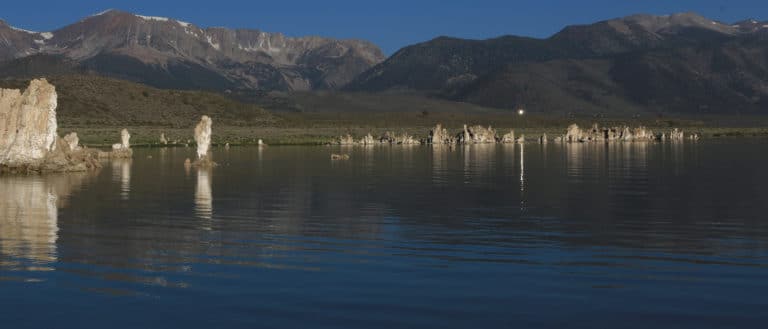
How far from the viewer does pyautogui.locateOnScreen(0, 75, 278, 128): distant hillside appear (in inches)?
5787

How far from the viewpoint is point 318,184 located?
3862cm

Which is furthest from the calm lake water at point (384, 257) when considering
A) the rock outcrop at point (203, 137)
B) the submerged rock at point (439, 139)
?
the submerged rock at point (439, 139)

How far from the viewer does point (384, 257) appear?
59.4 feet

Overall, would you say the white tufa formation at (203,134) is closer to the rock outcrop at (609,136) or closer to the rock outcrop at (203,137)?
the rock outcrop at (203,137)

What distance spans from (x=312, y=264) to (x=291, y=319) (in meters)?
4.27

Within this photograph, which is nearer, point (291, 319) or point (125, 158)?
point (291, 319)

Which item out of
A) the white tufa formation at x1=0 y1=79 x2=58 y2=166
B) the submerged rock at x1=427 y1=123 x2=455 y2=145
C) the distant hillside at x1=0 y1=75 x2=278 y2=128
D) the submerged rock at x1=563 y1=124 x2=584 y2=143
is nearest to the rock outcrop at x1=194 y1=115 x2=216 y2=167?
the white tufa formation at x1=0 y1=79 x2=58 y2=166

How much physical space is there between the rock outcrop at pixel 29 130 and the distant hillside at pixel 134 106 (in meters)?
93.8

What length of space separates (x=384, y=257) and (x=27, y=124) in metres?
29.7

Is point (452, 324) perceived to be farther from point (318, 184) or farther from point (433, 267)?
point (318, 184)

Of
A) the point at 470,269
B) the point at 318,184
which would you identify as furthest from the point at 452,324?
the point at 318,184

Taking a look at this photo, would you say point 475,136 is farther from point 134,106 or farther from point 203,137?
point 134,106

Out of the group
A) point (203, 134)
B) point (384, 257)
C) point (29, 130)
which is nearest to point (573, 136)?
point (203, 134)

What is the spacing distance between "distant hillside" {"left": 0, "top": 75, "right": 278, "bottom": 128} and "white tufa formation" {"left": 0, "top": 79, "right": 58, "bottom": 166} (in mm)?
94164
